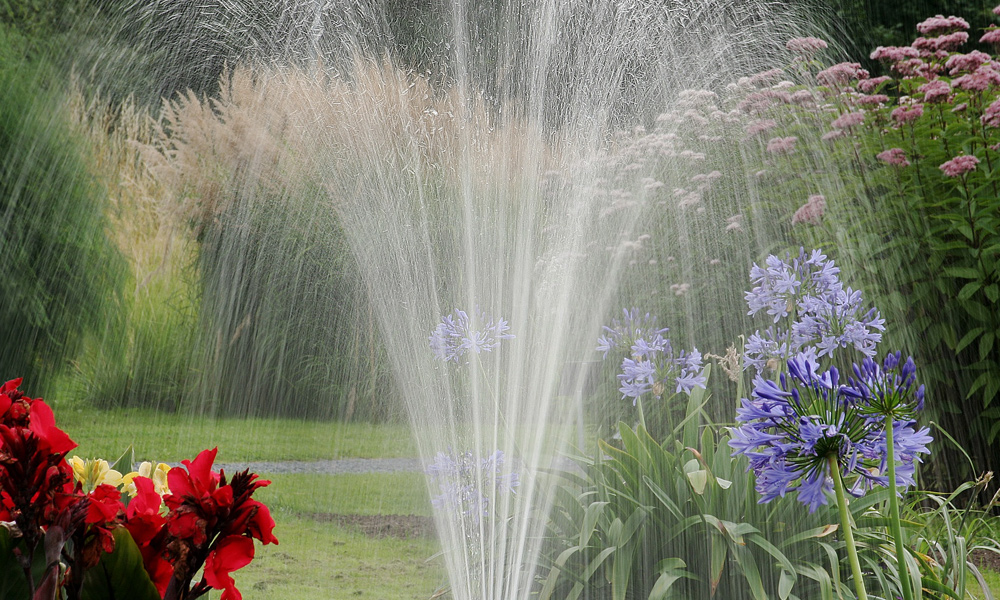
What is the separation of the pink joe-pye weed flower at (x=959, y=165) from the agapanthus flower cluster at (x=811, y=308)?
97.0 inches

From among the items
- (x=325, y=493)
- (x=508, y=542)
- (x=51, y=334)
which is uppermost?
(x=51, y=334)

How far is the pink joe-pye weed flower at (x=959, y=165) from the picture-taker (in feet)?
14.3

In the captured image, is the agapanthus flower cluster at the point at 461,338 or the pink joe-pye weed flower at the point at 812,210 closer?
the agapanthus flower cluster at the point at 461,338

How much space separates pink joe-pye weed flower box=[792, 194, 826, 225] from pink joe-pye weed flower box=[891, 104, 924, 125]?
85 centimetres

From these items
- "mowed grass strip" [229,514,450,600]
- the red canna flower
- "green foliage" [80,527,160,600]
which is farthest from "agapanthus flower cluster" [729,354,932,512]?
"mowed grass strip" [229,514,450,600]

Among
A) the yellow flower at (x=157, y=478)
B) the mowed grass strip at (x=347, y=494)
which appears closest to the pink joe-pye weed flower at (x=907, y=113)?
the mowed grass strip at (x=347, y=494)

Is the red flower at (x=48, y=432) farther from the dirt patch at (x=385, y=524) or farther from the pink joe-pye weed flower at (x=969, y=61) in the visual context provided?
the pink joe-pye weed flower at (x=969, y=61)

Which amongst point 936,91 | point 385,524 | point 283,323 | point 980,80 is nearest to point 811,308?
point 936,91

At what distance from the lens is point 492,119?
5.63 metres

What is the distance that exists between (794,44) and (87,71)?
6.70m

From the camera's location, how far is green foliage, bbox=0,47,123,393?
5.58 metres

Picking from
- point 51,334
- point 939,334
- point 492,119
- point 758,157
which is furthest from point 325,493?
point 939,334

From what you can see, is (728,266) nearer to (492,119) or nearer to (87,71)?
(492,119)

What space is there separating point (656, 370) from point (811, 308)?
1.91 ft
